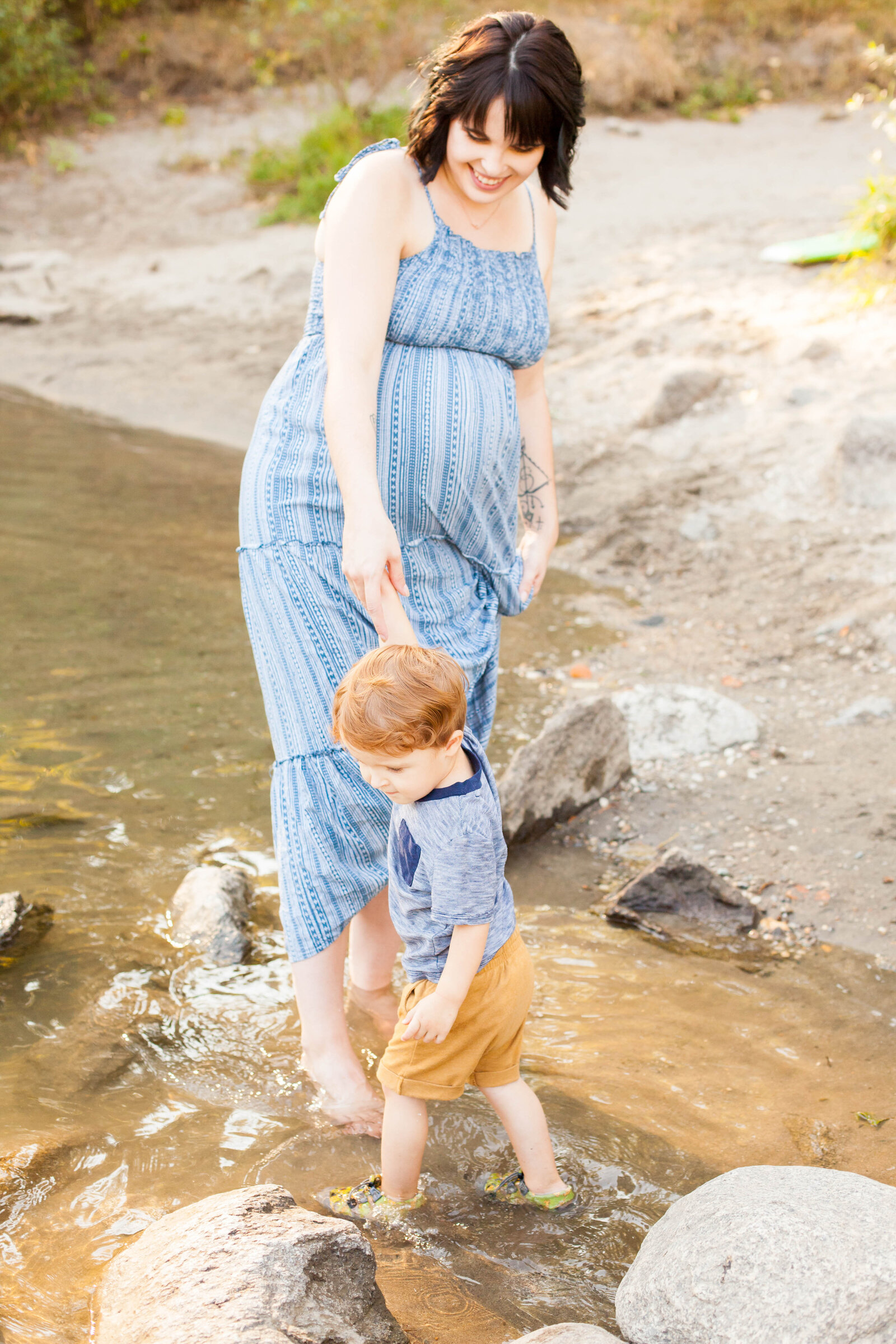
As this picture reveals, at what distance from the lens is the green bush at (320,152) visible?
1151cm

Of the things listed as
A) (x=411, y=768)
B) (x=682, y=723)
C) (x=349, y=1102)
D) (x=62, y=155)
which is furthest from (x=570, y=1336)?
(x=62, y=155)

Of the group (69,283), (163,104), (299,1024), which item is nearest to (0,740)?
(299,1024)

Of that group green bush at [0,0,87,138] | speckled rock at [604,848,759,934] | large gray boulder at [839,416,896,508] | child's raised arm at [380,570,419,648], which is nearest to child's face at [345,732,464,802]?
child's raised arm at [380,570,419,648]

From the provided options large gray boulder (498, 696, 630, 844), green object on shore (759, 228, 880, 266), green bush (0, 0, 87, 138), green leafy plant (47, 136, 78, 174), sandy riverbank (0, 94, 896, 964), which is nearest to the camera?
large gray boulder (498, 696, 630, 844)

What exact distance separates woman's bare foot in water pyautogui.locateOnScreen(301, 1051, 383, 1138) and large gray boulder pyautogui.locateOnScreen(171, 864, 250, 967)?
0.60 meters

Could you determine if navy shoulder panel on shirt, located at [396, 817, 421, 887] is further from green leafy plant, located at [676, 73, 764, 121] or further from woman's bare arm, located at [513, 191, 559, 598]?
green leafy plant, located at [676, 73, 764, 121]

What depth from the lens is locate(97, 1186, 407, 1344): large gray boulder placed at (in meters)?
1.67

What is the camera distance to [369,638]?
232 cm

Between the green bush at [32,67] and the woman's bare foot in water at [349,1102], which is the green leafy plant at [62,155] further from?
the woman's bare foot in water at [349,1102]

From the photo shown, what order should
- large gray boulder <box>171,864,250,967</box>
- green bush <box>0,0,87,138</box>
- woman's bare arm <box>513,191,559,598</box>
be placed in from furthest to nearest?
green bush <box>0,0,87,138</box> < large gray boulder <box>171,864,250,967</box> < woman's bare arm <box>513,191,559,598</box>

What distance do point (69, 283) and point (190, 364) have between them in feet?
8.45

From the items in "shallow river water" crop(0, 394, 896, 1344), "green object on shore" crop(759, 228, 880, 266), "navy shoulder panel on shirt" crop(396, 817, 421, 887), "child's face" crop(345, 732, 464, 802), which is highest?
"green object on shore" crop(759, 228, 880, 266)

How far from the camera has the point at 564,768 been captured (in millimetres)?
3559

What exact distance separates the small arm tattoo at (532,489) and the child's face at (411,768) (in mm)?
882
